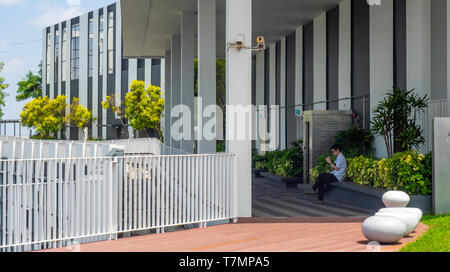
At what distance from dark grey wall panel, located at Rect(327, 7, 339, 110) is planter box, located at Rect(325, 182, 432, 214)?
18.4 ft

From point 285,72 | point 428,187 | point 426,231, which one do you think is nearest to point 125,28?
point 285,72

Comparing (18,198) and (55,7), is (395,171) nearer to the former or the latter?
(18,198)

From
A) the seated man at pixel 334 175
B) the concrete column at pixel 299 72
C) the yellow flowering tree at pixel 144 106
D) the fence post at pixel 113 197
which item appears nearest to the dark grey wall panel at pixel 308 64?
the concrete column at pixel 299 72

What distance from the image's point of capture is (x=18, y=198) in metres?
7.60

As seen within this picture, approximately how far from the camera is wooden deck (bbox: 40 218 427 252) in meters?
7.81

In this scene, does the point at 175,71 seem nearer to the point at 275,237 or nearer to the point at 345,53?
the point at 345,53

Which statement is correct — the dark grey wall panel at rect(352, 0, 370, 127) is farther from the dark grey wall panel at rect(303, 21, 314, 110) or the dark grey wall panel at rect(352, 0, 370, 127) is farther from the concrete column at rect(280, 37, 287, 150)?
the concrete column at rect(280, 37, 287, 150)

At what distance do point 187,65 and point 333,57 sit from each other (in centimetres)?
539

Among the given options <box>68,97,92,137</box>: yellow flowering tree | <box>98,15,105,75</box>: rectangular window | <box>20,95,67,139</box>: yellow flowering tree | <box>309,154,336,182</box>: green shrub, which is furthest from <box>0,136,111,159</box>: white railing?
<box>98,15,105,75</box>: rectangular window

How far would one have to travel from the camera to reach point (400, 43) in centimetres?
1427

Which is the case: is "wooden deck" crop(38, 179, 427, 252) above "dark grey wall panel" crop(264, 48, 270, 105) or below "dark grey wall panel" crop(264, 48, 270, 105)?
below

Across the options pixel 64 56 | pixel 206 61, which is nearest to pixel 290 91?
pixel 206 61

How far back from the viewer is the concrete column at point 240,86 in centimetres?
1056

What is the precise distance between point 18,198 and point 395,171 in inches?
296
